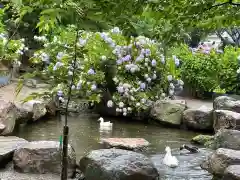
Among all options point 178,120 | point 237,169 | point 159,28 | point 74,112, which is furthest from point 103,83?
point 159,28

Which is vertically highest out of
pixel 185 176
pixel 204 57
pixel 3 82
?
pixel 204 57

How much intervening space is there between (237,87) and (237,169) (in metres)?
5.35

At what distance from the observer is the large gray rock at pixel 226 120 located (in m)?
6.32

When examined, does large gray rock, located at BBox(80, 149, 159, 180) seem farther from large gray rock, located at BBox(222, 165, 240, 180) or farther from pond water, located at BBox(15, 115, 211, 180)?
large gray rock, located at BBox(222, 165, 240, 180)

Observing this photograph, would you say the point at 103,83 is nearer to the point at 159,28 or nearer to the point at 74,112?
the point at 74,112

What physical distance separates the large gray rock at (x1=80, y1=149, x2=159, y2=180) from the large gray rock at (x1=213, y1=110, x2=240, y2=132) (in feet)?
7.73

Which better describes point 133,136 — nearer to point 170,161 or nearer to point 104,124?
point 104,124

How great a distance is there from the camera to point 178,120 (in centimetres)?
721

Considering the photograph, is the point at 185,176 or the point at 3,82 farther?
the point at 3,82

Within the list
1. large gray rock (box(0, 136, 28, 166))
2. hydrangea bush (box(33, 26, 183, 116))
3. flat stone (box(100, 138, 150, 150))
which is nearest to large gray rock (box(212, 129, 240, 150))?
flat stone (box(100, 138, 150, 150))

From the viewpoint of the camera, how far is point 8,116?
19.4 ft

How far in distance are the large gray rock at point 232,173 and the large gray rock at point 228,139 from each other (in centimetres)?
119

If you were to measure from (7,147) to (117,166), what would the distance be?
122cm

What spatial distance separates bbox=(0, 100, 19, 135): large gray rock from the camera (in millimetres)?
5793
